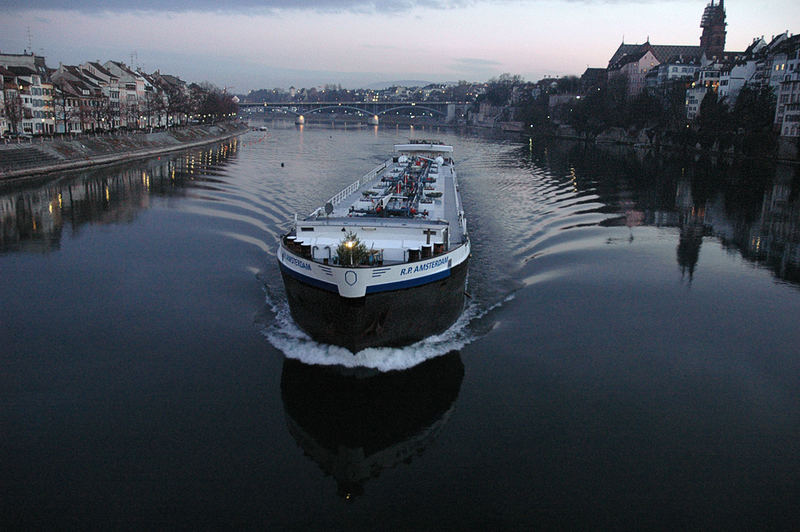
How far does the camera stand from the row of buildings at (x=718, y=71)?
62.8 metres

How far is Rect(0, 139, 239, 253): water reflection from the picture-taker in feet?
85.6

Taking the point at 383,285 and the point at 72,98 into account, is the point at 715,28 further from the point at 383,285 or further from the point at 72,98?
the point at 383,285

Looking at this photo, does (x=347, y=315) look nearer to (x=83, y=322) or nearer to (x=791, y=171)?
(x=83, y=322)

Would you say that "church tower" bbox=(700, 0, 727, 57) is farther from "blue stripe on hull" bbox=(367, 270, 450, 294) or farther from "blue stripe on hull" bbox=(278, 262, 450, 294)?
"blue stripe on hull" bbox=(278, 262, 450, 294)

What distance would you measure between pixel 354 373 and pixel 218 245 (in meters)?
13.3

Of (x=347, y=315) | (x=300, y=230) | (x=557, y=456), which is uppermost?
(x=300, y=230)

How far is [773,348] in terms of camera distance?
49.0 feet

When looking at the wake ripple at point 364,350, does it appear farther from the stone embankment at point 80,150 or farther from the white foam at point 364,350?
the stone embankment at point 80,150

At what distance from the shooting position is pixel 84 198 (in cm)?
3544

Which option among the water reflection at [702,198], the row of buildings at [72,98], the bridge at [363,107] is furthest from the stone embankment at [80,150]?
the bridge at [363,107]

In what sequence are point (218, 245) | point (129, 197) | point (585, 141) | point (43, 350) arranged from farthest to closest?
point (585, 141) → point (129, 197) → point (218, 245) → point (43, 350)

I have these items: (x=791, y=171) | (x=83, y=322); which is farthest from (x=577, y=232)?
(x=791, y=171)

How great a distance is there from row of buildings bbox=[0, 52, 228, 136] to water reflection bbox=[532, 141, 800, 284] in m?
49.6

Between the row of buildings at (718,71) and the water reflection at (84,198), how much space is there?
5870 cm
